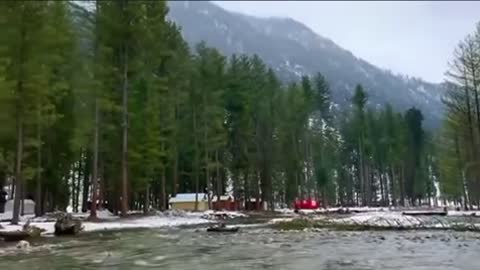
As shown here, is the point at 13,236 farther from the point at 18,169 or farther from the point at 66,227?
the point at 18,169

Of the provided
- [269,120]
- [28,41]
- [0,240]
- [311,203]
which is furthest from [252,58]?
[0,240]

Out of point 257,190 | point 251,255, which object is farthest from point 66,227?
point 257,190

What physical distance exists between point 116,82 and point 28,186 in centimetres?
1637

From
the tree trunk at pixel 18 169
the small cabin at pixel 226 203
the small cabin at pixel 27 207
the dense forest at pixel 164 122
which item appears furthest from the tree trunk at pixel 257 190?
the tree trunk at pixel 18 169

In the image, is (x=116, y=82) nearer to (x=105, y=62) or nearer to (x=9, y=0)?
(x=105, y=62)

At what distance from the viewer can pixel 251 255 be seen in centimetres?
1448

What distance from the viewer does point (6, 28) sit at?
2745 cm

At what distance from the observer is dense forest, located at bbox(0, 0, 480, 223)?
29.2 m

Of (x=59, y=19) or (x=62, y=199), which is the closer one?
(x=59, y=19)

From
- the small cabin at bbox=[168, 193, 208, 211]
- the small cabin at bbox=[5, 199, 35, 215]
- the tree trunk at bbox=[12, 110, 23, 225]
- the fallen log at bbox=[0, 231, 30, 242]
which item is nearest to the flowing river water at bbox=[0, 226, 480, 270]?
the fallen log at bbox=[0, 231, 30, 242]

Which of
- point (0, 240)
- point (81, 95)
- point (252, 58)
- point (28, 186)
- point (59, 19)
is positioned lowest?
point (0, 240)

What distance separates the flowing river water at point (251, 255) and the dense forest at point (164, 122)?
1149cm

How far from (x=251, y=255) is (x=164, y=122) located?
3690cm

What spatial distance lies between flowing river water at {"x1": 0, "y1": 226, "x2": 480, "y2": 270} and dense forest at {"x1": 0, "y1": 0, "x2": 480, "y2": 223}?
452 inches
